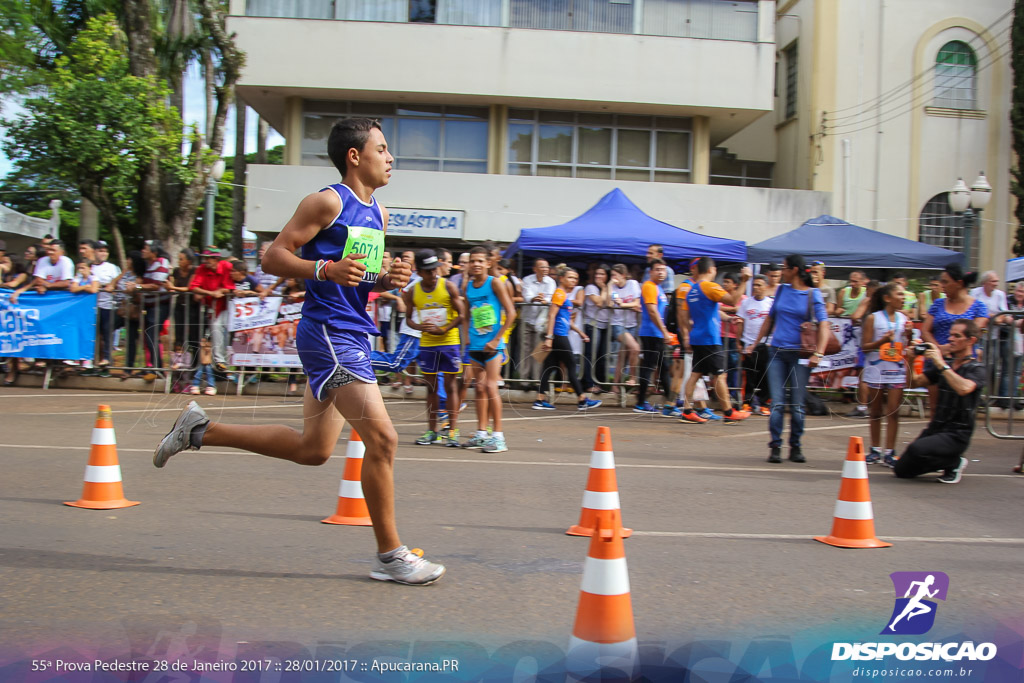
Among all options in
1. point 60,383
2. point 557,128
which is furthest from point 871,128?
point 60,383

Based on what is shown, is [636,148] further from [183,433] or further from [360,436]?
[360,436]

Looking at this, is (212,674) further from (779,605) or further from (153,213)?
(153,213)

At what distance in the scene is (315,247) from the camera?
419 centimetres

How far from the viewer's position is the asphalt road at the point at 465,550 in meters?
3.67

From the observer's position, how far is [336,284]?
13.7ft

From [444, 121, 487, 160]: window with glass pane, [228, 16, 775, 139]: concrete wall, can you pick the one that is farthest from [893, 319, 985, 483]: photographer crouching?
[444, 121, 487, 160]: window with glass pane

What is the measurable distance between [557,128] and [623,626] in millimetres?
22271

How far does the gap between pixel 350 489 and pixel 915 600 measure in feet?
10.4

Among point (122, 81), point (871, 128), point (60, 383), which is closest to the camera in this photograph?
point (60, 383)

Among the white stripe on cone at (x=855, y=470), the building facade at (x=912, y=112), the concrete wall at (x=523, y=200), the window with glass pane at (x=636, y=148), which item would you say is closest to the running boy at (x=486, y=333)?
the white stripe on cone at (x=855, y=470)

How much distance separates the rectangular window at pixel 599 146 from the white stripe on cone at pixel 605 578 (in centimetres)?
2163

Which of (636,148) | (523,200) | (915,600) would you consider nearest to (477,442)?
(915,600)

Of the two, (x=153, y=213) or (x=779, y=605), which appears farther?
(x=153, y=213)

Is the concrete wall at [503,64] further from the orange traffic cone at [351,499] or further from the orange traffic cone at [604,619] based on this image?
the orange traffic cone at [604,619]
